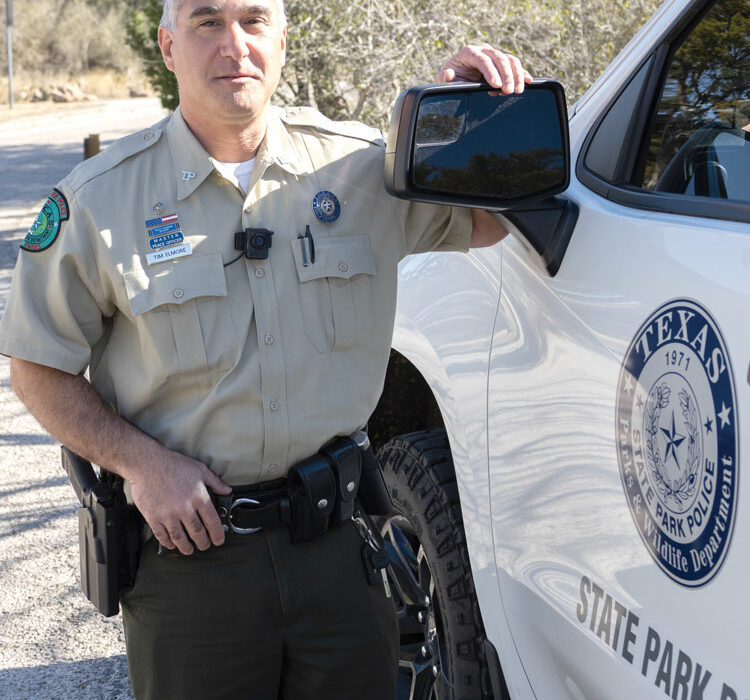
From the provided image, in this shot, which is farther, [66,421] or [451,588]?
[451,588]

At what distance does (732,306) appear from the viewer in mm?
1314

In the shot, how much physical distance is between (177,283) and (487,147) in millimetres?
576

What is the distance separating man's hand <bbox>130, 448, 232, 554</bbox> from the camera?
6.14 ft

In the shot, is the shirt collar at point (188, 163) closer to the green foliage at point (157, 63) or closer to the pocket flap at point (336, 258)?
the pocket flap at point (336, 258)

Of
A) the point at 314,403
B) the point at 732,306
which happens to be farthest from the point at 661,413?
the point at 314,403

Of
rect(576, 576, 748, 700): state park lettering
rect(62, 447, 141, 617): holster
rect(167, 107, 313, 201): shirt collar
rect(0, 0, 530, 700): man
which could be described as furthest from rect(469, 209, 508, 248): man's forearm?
rect(62, 447, 141, 617): holster

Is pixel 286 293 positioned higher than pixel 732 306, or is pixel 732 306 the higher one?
pixel 732 306

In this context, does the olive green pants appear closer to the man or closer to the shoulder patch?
the man

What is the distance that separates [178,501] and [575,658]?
2.31ft

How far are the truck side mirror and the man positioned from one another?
0.06 m

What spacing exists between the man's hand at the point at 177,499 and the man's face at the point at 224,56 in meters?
0.62

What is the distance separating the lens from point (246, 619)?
199cm

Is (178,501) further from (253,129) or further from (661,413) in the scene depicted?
(661,413)

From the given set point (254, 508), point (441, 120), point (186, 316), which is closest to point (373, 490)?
point (254, 508)
